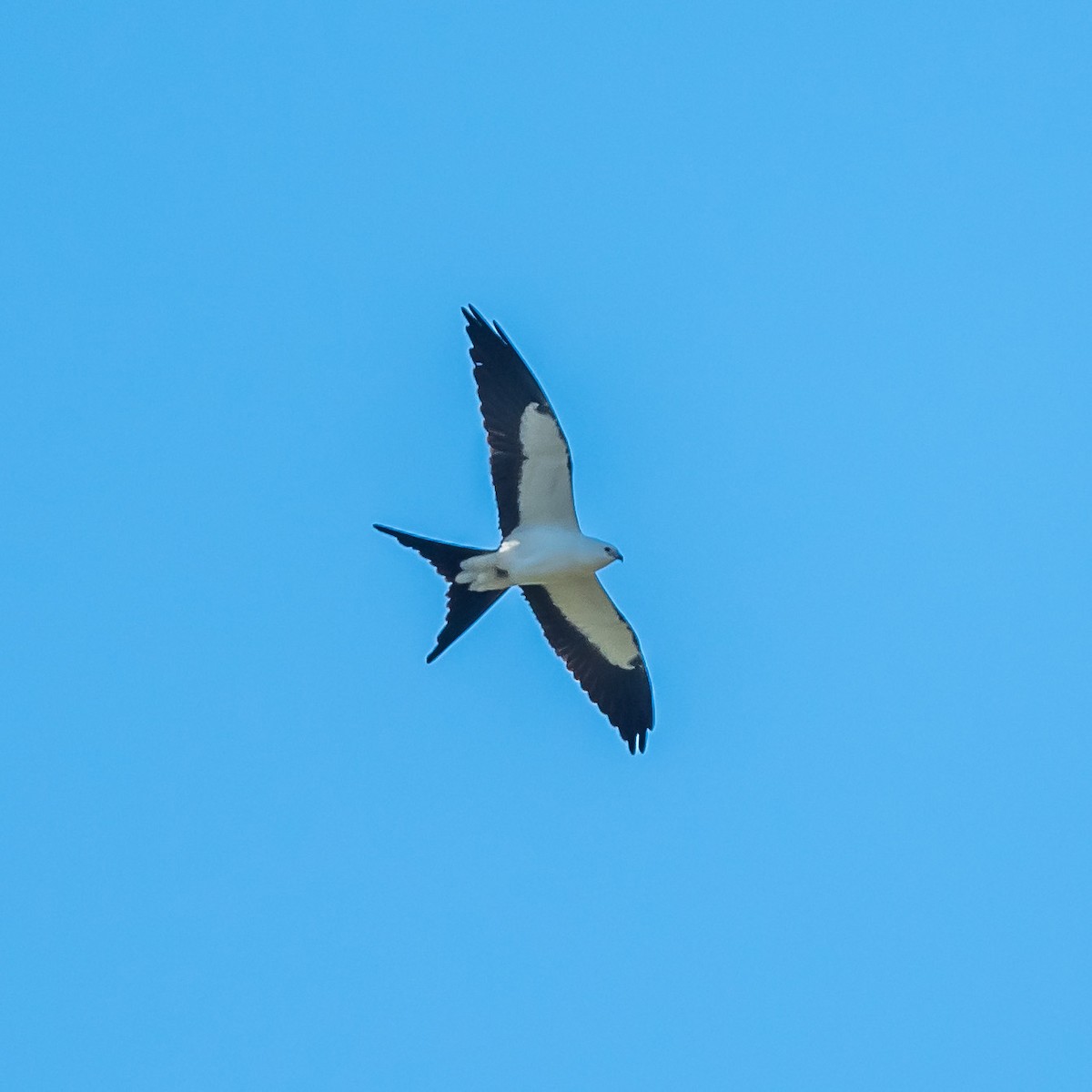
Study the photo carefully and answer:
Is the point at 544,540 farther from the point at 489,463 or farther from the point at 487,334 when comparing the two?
the point at 487,334

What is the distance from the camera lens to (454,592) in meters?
12.6

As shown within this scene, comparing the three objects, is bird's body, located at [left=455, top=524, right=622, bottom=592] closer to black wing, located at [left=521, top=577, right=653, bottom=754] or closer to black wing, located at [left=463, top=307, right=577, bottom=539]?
black wing, located at [left=463, top=307, right=577, bottom=539]

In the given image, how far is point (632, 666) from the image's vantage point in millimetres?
13758

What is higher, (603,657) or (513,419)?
(513,419)

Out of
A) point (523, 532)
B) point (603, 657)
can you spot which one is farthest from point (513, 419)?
point (603, 657)

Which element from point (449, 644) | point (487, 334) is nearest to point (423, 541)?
point (449, 644)

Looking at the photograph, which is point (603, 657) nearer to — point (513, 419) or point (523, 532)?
point (523, 532)

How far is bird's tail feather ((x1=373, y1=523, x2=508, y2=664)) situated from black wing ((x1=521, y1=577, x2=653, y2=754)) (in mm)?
958

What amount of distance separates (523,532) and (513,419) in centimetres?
83

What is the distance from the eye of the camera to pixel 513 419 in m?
12.7

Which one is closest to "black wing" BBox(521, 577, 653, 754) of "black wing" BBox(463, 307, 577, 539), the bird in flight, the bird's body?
the bird in flight

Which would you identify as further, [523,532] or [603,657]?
[603,657]

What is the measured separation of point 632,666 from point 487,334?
2712 millimetres

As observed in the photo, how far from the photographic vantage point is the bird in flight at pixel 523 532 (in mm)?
12602
